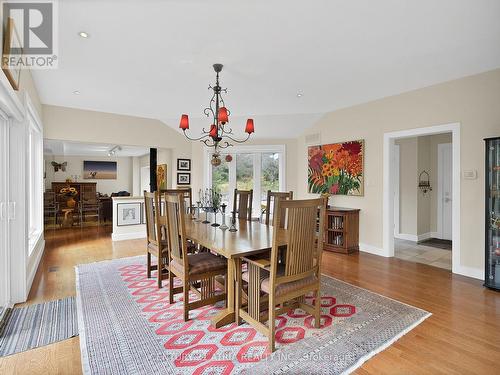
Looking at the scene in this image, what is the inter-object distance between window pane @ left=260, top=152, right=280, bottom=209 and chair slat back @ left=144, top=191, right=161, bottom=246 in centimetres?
346

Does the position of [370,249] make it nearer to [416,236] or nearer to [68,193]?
[416,236]

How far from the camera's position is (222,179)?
657cm

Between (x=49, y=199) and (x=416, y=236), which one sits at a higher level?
(x=49, y=199)

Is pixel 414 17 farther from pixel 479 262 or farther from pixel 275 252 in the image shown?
pixel 479 262

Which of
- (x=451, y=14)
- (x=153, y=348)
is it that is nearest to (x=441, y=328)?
(x=153, y=348)

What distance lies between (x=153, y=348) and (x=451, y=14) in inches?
136

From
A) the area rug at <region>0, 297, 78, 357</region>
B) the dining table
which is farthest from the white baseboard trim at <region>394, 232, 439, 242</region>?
the area rug at <region>0, 297, 78, 357</region>

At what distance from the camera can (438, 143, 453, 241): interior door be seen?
229 inches

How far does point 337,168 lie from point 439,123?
1.79 meters

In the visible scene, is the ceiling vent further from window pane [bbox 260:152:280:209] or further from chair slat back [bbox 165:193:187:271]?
chair slat back [bbox 165:193:187:271]

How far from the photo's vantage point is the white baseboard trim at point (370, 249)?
4.63 meters

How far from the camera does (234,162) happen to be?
6609 mm

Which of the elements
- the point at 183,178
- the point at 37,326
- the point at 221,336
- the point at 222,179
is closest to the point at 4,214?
the point at 37,326

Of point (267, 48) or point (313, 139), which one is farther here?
point (313, 139)
